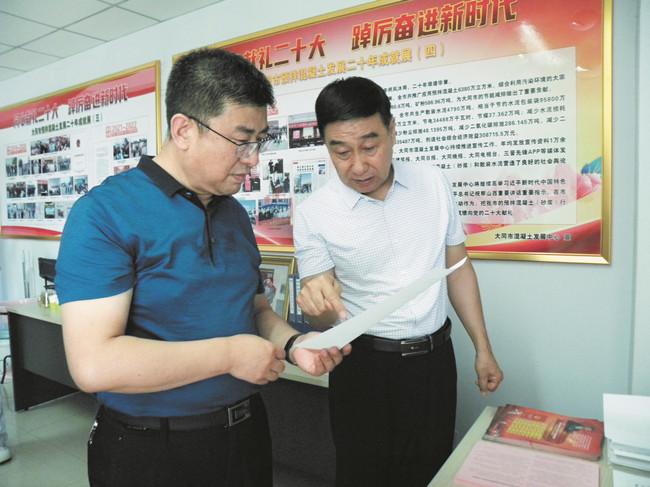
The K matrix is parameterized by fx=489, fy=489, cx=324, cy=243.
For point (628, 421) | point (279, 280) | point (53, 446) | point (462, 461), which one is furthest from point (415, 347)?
point (53, 446)

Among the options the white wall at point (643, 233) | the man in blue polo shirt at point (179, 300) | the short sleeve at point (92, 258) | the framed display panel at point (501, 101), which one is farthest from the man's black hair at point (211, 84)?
the white wall at point (643, 233)

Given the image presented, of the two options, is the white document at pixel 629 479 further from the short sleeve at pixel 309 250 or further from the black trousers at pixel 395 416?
the short sleeve at pixel 309 250

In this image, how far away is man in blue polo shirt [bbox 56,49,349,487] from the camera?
86cm

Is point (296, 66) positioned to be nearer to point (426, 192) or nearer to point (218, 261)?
point (426, 192)

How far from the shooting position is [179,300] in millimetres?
987

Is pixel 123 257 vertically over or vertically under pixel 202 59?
under

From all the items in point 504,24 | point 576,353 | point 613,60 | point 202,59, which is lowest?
point 576,353

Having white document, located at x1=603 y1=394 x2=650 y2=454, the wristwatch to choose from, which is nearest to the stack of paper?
white document, located at x1=603 y1=394 x2=650 y2=454

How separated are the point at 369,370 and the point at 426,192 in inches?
22.5

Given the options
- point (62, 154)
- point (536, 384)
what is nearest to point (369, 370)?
point (536, 384)

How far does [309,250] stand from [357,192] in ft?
0.76

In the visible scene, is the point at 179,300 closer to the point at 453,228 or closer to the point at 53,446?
the point at 453,228

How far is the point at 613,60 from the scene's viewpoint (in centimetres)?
171

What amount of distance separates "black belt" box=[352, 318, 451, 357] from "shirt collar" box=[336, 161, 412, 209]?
0.41m
